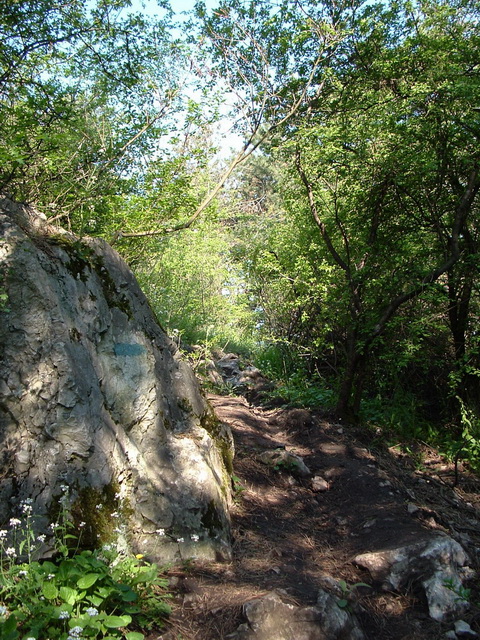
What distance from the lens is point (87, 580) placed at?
2.29 metres

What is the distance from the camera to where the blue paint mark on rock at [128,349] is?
383 centimetres

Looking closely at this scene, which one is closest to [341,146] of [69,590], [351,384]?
[351,384]

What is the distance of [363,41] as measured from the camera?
696cm

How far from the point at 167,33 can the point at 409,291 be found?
15.6 ft

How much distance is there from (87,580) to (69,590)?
92 mm

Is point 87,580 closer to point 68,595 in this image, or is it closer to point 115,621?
point 68,595

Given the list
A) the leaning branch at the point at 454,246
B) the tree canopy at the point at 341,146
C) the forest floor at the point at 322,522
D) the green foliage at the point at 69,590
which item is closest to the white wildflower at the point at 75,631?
the green foliage at the point at 69,590

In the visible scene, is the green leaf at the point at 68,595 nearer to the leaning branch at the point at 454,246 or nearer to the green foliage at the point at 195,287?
the leaning branch at the point at 454,246

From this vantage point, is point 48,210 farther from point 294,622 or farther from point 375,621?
point 375,621

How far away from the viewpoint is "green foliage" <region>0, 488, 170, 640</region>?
6.82 ft

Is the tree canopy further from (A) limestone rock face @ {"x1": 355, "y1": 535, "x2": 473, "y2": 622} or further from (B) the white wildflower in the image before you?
(B) the white wildflower

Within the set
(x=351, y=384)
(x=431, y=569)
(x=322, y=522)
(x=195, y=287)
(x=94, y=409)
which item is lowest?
(x=322, y=522)

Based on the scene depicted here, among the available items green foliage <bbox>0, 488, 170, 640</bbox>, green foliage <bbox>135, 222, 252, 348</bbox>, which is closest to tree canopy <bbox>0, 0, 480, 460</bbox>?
green foliage <bbox>135, 222, 252, 348</bbox>

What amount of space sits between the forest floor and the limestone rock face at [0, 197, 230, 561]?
355mm
